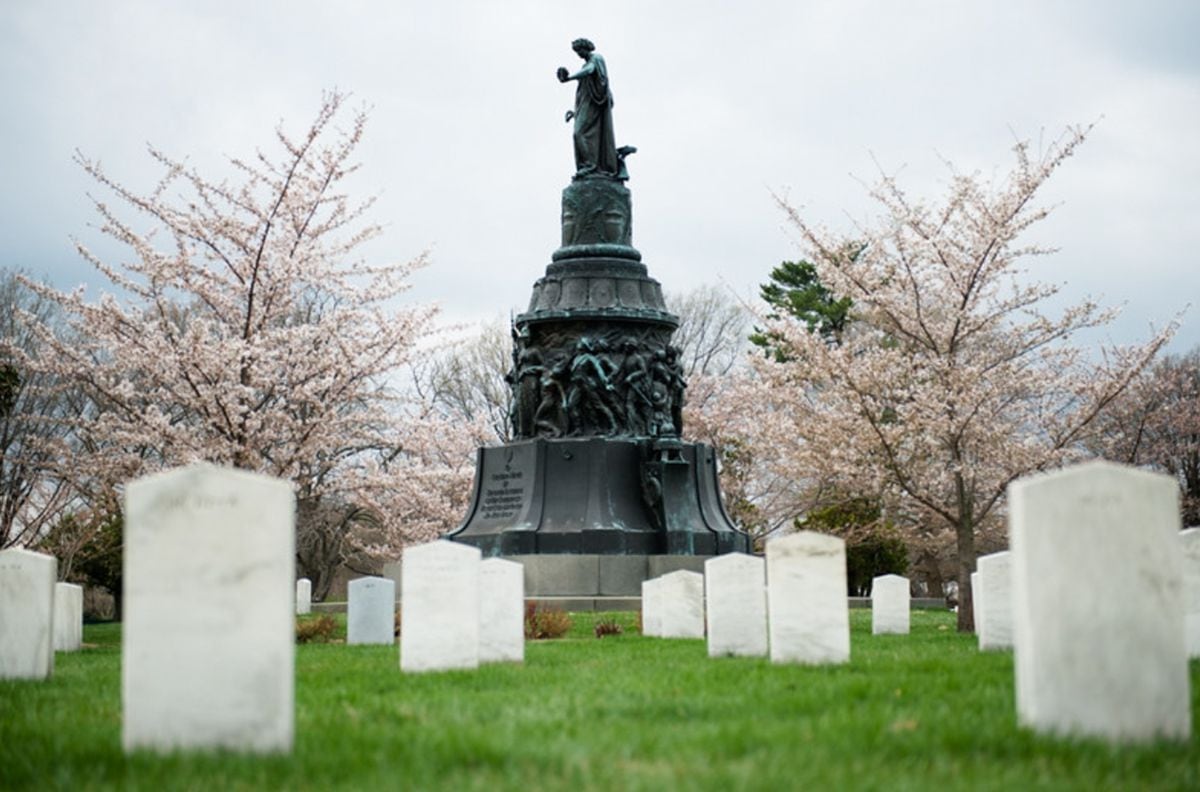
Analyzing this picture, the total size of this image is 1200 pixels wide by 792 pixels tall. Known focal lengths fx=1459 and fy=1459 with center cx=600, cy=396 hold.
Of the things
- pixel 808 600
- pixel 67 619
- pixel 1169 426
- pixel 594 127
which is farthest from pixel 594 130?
pixel 1169 426

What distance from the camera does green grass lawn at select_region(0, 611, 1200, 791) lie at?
19.0 ft

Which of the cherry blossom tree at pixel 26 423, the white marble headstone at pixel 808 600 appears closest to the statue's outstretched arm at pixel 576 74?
the cherry blossom tree at pixel 26 423

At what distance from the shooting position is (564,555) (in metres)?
21.6

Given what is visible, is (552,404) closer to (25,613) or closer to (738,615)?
(738,615)

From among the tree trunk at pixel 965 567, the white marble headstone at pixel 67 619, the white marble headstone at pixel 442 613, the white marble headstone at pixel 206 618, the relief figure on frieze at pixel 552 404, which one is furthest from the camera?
the relief figure on frieze at pixel 552 404

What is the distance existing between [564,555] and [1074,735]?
15306 mm

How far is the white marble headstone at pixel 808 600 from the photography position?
1086cm

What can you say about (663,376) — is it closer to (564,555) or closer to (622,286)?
(622,286)

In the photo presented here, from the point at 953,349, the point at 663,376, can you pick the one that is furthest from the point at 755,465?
the point at 953,349

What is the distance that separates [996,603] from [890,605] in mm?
4983

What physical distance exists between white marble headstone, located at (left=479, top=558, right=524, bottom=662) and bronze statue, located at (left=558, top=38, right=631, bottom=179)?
40.6 ft

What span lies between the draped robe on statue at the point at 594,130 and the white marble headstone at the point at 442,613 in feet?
45.1

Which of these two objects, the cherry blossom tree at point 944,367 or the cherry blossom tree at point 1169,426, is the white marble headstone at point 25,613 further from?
the cherry blossom tree at point 1169,426

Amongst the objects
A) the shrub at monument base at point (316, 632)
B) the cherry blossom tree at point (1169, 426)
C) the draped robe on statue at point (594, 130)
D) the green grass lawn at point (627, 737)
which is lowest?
the green grass lawn at point (627, 737)
